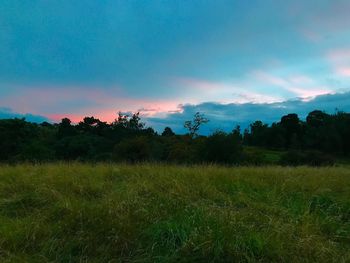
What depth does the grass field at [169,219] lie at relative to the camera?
4.57 metres

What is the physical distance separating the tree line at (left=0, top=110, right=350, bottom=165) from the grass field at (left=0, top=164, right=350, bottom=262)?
16504mm

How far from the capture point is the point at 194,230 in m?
4.69

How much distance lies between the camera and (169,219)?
5289 millimetres

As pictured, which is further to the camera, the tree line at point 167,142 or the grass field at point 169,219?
the tree line at point 167,142

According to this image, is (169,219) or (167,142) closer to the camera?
(169,219)

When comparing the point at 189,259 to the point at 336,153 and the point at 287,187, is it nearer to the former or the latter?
the point at 287,187

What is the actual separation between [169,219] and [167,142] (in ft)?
162

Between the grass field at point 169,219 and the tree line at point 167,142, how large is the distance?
1650cm

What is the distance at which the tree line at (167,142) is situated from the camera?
41219 millimetres

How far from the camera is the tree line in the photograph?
41219 millimetres

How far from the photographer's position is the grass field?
4.57 meters

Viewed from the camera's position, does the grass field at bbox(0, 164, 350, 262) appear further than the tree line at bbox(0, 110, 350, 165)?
No

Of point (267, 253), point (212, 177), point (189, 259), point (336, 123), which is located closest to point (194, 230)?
point (189, 259)

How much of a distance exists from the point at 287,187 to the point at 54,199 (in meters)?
4.11
